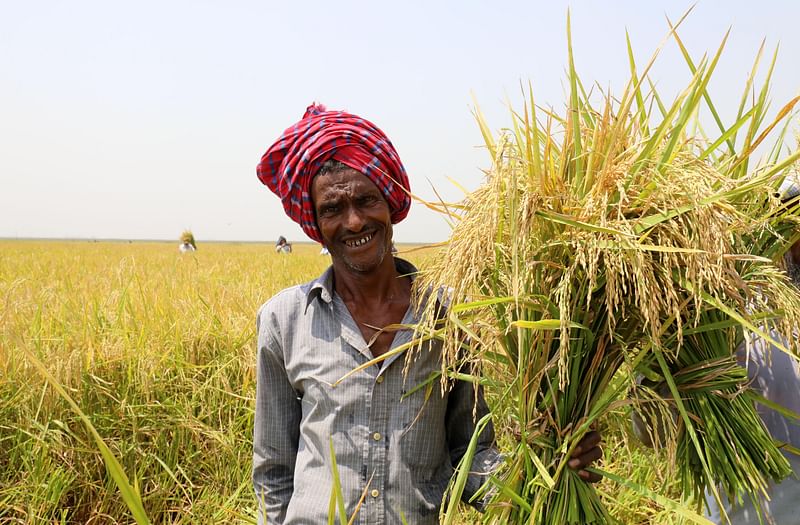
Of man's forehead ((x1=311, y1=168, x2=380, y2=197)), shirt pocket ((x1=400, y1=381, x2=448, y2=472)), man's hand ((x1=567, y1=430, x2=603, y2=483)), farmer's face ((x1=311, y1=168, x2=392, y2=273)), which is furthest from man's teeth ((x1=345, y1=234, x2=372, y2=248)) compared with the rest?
man's hand ((x1=567, y1=430, x2=603, y2=483))

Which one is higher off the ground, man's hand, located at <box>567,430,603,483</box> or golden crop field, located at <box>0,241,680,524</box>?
man's hand, located at <box>567,430,603,483</box>

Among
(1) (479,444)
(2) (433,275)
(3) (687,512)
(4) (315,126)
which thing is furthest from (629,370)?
(4) (315,126)

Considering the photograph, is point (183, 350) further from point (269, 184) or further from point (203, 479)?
point (269, 184)

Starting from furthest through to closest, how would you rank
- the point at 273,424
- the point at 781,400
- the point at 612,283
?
the point at 273,424 < the point at 781,400 < the point at 612,283

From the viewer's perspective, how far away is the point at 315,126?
1.66 meters

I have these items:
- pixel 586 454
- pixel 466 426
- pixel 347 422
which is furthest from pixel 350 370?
pixel 586 454

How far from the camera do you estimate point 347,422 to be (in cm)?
151

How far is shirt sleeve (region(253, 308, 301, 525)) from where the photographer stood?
165 centimetres

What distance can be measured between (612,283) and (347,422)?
779 mm

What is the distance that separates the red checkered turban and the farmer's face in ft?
0.14

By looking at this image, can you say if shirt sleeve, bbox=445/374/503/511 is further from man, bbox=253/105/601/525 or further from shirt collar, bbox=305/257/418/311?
shirt collar, bbox=305/257/418/311

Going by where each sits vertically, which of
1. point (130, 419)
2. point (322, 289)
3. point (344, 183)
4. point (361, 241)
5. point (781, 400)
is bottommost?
point (130, 419)

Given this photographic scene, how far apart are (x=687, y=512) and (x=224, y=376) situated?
8.30 ft

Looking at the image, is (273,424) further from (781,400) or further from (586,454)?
(781,400)
